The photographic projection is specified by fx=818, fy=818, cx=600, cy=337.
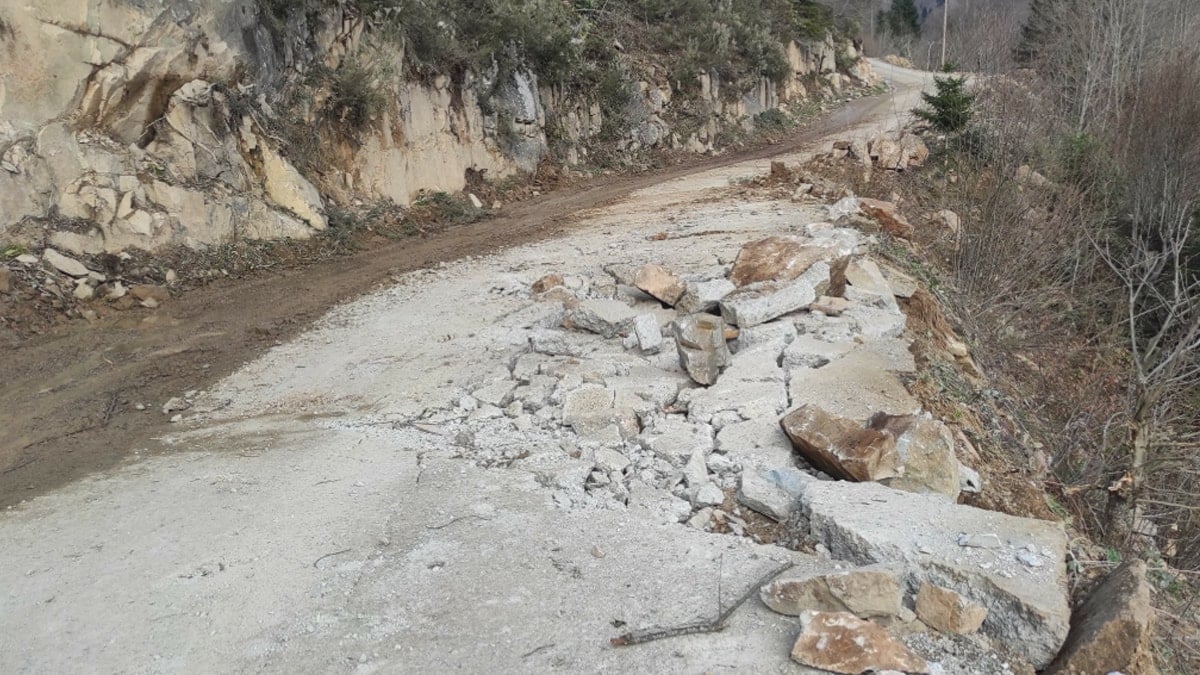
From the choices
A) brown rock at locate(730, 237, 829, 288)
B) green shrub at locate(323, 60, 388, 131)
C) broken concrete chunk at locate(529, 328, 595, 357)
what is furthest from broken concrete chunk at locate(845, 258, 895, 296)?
green shrub at locate(323, 60, 388, 131)

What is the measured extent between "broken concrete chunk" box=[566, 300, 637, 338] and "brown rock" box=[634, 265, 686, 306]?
31 cm

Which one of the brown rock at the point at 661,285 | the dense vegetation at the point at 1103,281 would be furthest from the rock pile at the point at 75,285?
the dense vegetation at the point at 1103,281

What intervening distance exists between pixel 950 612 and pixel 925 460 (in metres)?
1.15

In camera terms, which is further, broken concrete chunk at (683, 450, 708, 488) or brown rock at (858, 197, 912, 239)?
brown rock at (858, 197, 912, 239)

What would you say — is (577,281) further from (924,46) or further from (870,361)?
(924,46)


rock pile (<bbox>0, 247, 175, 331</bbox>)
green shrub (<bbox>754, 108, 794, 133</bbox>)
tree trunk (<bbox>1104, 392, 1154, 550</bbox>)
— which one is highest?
rock pile (<bbox>0, 247, 175, 331</bbox>)

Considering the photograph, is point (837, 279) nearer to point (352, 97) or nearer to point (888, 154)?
point (352, 97)

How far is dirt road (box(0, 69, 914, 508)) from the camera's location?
5.32 metres

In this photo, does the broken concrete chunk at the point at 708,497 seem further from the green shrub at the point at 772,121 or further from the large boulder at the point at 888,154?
the green shrub at the point at 772,121

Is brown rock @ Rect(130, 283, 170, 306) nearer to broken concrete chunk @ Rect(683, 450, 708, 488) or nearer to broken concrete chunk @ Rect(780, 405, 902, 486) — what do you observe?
broken concrete chunk @ Rect(683, 450, 708, 488)

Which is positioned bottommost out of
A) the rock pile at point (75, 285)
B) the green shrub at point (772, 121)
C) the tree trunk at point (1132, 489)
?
→ the tree trunk at point (1132, 489)

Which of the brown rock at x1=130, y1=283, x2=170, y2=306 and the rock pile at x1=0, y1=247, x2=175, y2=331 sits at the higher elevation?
the rock pile at x1=0, y1=247, x2=175, y2=331

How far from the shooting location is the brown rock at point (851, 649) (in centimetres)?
274

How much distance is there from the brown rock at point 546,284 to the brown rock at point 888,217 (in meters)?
3.99
